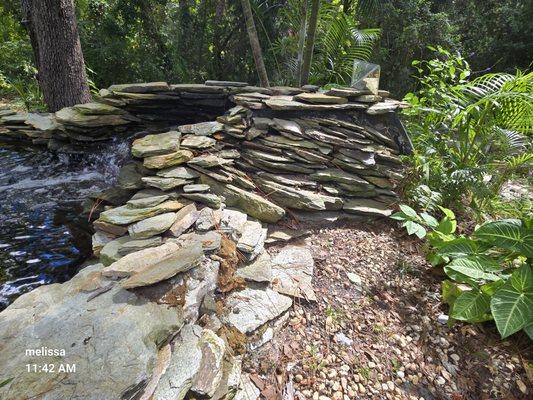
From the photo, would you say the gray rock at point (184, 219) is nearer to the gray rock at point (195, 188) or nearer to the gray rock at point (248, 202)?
the gray rock at point (195, 188)

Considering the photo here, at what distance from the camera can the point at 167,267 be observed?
5.11ft

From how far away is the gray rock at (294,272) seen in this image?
2068 millimetres

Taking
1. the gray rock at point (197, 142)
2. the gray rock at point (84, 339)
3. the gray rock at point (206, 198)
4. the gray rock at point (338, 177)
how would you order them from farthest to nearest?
the gray rock at point (338, 177) < the gray rock at point (197, 142) < the gray rock at point (206, 198) < the gray rock at point (84, 339)

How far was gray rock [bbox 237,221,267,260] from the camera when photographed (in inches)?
83.1

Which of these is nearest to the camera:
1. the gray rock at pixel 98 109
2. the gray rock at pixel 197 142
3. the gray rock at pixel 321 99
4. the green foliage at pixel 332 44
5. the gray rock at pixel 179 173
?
the gray rock at pixel 179 173

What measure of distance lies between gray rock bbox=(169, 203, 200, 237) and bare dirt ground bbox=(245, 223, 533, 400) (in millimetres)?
822

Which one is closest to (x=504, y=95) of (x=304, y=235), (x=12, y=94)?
(x=304, y=235)

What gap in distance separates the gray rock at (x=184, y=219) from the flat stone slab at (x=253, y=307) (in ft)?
1.62

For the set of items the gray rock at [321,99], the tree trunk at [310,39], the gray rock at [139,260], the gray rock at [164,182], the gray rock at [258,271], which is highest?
the tree trunk at [310,39]

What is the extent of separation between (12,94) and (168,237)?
7.93 m

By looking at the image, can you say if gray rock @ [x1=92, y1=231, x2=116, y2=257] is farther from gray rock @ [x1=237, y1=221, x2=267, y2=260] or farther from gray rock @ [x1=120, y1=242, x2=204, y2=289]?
gray rock @ [x1=237, y1=221, x2=267, y2=260]

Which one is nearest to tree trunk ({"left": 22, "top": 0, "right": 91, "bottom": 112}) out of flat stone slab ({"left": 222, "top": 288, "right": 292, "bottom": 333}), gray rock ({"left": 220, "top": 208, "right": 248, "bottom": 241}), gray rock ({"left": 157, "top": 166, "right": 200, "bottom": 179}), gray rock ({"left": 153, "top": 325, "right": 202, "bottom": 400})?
gray rock ({"left": 157, "top": 166, "right": 200, "bottom": 179})

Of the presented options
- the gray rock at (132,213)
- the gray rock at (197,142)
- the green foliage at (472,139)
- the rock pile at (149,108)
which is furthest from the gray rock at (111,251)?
the green foliage at (472,139)

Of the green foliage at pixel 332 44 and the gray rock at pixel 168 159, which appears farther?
the green foliage at pixel 332 44
